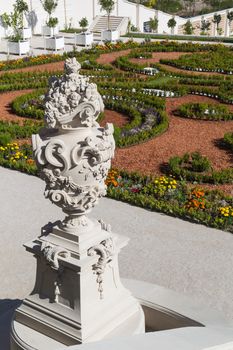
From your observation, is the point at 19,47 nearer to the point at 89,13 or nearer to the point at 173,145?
the point at 89,13

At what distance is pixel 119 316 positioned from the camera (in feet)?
18.1

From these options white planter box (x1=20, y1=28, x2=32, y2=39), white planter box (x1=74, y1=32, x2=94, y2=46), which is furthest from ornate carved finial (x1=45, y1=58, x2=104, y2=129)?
white planter box (x1=20, y1=28, x2=32, y2=39)

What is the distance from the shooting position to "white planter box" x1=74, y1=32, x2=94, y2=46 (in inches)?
1273

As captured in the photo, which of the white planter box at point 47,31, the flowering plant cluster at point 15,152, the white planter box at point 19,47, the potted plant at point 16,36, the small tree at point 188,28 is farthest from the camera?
the small tree at point 188,28

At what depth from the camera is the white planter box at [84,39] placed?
106 ft

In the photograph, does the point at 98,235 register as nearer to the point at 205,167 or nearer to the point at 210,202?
the point at 210,202

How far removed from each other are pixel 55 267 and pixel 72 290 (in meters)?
0.27

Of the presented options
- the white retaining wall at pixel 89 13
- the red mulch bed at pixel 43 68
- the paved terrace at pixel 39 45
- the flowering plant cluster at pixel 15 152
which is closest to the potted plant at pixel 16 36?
the paved terrace at pixel 39 45

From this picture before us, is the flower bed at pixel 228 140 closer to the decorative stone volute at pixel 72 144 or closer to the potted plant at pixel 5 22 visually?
the decorative stone volute at pixel 72 144

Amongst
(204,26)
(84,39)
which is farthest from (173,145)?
(204,26)

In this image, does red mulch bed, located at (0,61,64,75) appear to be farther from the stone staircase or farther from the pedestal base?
the pedestal base

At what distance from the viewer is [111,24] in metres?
39.2

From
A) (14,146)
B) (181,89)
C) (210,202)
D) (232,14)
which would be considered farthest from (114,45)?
(210,202)

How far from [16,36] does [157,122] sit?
16.6 m
